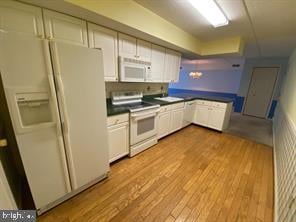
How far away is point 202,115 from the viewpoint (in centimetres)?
389

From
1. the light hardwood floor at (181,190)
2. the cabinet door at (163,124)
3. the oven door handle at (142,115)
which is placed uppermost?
the oven door handle at (142,115)

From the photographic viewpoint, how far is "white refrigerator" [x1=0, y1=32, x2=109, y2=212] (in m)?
1.05

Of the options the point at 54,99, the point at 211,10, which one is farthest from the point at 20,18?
the point at 211,10

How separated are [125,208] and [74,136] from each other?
3.19 ft

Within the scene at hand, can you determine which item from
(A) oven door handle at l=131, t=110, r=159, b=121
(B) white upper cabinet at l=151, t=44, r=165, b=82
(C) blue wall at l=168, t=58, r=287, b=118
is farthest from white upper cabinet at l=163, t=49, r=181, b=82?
(C) blue wall at l=168, t=58, r=287, b=118

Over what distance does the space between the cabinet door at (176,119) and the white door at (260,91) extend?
3.95 meters

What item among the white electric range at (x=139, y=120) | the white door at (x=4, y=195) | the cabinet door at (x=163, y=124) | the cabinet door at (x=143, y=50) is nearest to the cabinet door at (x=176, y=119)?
the cabinet door at (x=163, y=124)

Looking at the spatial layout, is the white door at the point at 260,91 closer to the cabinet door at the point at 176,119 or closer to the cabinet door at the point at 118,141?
the cabinet door at the point at 176,119

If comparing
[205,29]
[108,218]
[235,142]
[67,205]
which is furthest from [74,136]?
[235,142]

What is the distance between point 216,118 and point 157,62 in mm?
2181

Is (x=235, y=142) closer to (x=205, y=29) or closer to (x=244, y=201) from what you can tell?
(x=244, y=201)

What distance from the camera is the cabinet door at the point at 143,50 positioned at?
97.3 inches

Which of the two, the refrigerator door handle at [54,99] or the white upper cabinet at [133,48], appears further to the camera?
the white upper cabinet at [133,48]

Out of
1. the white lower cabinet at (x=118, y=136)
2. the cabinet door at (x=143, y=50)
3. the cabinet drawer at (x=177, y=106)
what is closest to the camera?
the white lower cabinet at (x=118, y=136)
